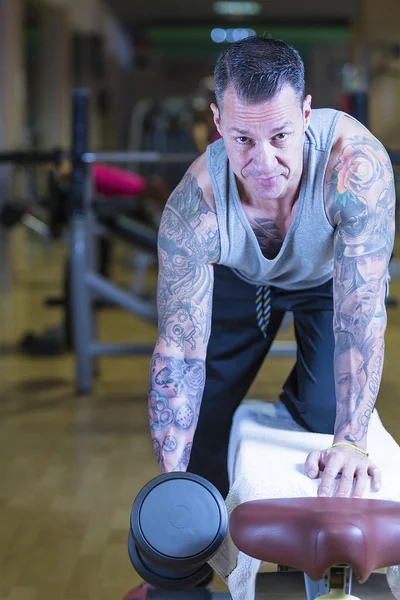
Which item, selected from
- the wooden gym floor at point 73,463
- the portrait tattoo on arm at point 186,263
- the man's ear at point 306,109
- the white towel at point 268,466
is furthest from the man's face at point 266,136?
the wooden gym floor at point 73,463

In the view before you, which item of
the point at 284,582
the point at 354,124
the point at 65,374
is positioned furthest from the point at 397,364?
the point at 284,582

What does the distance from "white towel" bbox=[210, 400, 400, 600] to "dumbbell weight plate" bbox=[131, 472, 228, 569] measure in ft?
0.39

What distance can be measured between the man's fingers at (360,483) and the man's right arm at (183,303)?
1.06 feet

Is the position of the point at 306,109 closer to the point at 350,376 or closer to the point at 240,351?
the point at 350,376

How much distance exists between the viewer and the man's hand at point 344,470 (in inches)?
39.1

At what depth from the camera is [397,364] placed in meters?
3.66

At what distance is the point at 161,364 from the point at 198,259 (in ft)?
0.56

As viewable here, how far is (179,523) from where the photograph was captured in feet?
2.93

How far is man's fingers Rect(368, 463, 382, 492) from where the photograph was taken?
101 centimetres

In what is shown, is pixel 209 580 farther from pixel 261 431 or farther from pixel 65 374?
pixel 65 374

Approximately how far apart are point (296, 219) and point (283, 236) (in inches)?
3.0

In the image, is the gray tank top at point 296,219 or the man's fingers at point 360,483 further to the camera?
the gray tank top at point 296,219

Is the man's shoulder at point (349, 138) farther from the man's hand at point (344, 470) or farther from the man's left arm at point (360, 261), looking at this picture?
the man's hand at point (344, 470)

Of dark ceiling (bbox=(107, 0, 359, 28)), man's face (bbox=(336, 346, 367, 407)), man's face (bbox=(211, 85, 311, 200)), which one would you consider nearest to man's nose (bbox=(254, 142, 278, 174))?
man's face (bbox=(211, 85, 311, 200))
